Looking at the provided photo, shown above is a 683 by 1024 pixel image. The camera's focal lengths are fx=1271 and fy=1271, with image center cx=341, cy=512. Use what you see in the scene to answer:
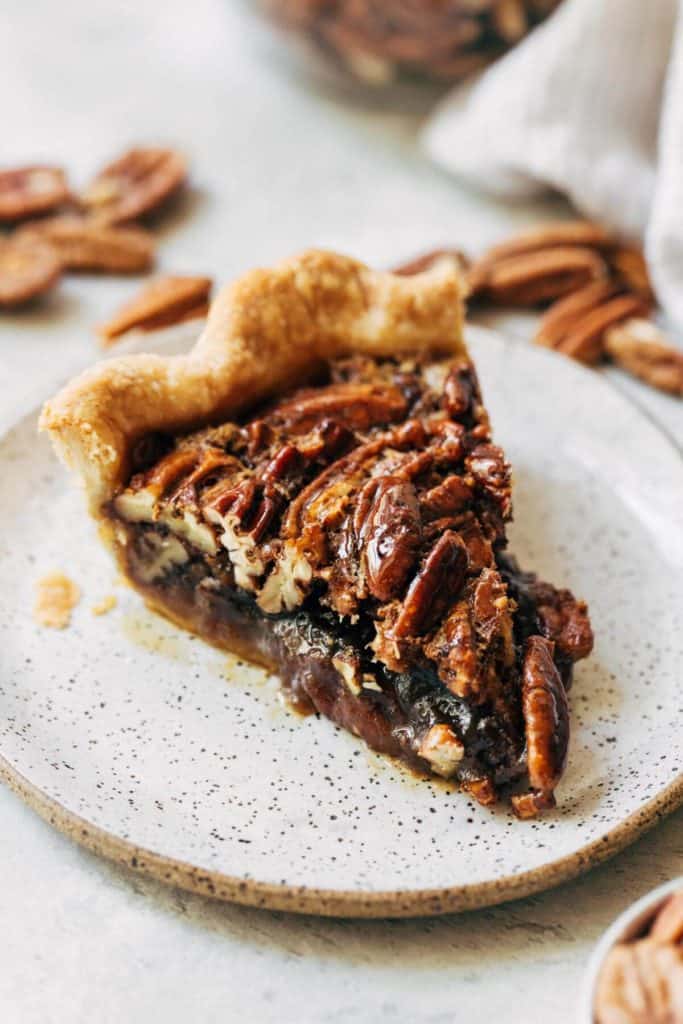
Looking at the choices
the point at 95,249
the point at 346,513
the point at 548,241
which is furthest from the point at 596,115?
the point at 346,513

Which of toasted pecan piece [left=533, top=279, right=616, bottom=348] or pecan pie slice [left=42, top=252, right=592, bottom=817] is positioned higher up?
pecan pie slice [left=42, top=252, right=592, bottom=817]

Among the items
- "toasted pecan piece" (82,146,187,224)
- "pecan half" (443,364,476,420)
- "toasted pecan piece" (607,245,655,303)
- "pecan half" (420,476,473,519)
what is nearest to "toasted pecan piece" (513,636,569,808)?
"pecan half" (420,476,473,519)

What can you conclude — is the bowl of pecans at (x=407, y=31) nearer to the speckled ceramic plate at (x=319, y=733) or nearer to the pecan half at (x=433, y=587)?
the speckled ceramic plate at (x=319, y=733)

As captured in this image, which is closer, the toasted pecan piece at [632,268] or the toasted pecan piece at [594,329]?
the toasted pecan piece at [594,329]

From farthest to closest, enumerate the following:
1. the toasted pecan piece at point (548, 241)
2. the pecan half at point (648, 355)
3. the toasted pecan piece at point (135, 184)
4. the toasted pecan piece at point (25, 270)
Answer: the toasted pecan piece at point (135, 184)
the toasted pecan piece at point (548, 241)
the toasted pecan piece at point (25, 270)
the pecan half at point (648, 355)

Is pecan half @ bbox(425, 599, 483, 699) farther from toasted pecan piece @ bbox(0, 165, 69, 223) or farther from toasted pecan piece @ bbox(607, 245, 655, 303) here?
toasted pecan piece @ bbox(0, 165, 69, 223)

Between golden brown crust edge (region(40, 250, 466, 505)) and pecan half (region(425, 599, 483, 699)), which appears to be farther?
golden brown crust edge (region(40, 250, 466, 505))

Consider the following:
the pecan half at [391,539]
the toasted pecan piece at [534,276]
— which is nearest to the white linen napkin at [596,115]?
the toasted pecan piece at [534,276]
